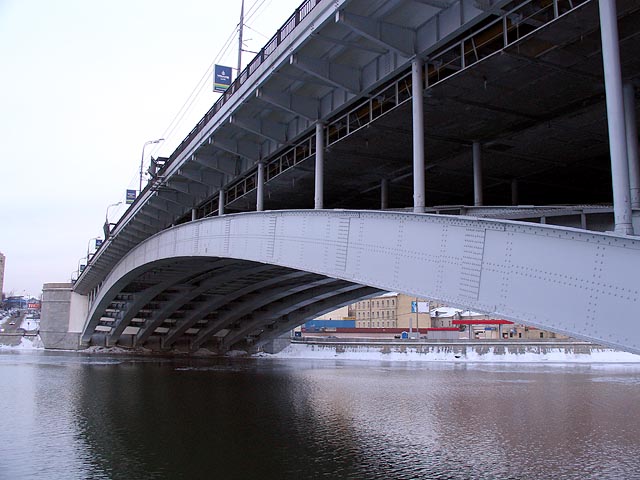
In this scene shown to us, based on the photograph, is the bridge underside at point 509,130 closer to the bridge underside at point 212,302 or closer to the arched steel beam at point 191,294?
the arched steel beam at point 191,294

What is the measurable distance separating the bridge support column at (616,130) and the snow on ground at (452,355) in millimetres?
52921

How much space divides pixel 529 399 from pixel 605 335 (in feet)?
59.2

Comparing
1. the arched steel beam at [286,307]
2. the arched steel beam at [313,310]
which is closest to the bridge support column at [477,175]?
the arched steel beam at [286,307]

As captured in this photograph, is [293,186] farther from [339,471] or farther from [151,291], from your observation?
[151,291]

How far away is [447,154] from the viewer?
16531 millimetres

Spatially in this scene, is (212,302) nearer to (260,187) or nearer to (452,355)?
(260,187)

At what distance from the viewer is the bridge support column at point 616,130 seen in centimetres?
819

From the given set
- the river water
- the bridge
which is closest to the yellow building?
the river water

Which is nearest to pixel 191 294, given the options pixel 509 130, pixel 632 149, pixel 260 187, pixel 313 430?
pixel 260 187

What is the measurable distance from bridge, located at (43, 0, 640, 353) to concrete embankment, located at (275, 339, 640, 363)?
129 feet

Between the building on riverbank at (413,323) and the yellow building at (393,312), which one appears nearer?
the building on riverbank at (413,323)

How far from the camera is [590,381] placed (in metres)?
34.2

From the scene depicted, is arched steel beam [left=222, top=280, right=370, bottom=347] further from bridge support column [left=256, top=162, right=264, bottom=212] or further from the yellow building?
the yellow building

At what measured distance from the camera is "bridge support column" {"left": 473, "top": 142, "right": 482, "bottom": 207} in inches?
537
